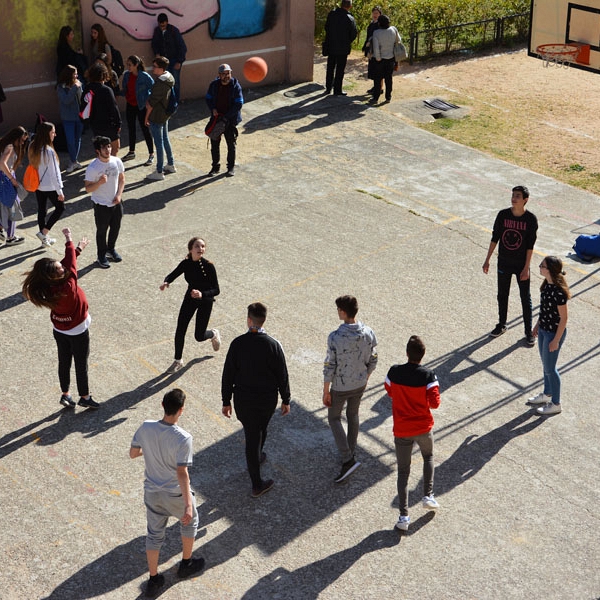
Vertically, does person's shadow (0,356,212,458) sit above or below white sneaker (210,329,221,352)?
below

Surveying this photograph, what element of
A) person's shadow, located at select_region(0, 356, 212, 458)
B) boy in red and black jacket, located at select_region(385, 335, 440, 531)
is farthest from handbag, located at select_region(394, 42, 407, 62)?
boy in red and black jacket, located at select_region(385, 335, 440, 531)

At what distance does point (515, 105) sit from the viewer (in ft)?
61.2

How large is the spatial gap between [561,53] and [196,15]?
6809 mm

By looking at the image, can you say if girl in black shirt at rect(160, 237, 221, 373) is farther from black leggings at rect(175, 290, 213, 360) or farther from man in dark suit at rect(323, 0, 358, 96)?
man in dark suit at rect(323, 0, 358, 96)

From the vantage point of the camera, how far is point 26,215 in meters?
12.9

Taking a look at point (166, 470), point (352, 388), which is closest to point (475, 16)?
point (352, 388)

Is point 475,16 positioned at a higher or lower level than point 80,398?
higher

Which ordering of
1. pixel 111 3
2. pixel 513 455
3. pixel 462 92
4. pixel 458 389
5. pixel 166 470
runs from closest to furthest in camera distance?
pixel 166 470
pixel 513 455
pixel 458 389
pixel 111 3
pixel 462 92

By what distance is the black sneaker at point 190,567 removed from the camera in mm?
6816

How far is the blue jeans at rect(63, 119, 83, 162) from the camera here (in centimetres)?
1405

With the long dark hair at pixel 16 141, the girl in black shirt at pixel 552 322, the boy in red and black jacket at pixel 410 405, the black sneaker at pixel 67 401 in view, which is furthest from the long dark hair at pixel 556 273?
the long dark hair at pixel 16 141

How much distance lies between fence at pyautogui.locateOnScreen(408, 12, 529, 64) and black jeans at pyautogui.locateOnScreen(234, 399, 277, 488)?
1535 cm

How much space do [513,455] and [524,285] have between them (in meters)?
2.48

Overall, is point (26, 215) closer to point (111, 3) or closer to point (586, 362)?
point (111, 3)
